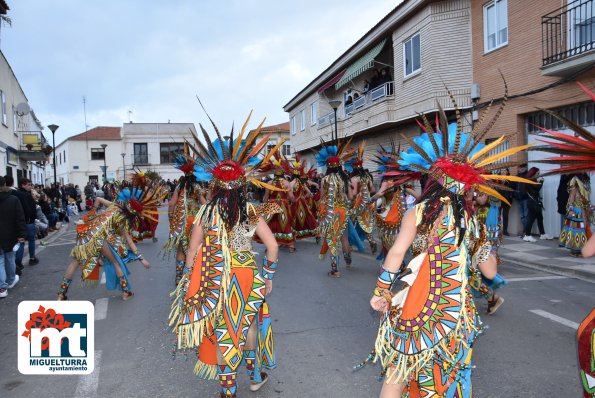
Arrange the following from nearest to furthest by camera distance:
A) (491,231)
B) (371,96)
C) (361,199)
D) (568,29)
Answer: (491,231), (361,199), (568,29), (371,96)

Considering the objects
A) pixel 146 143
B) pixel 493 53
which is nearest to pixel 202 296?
pixel 493 53

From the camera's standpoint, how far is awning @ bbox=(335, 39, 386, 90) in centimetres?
1861

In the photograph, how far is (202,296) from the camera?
3.43 m

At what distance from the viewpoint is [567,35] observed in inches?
429

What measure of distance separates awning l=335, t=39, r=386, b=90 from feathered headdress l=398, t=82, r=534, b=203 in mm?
16237

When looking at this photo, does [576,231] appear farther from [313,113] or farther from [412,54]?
[313,113]

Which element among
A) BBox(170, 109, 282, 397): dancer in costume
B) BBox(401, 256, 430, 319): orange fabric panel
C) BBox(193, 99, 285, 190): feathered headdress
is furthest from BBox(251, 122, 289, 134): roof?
BBox(401, 256, 430, 319): orange fabric panel

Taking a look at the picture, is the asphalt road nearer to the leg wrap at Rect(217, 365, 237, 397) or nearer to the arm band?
the leg wrap at Rect(217, 365, 237, 397)

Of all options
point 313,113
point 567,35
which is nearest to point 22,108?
point 313,113

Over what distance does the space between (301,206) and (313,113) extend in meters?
19.1

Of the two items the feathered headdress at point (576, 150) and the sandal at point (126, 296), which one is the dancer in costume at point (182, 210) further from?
the feathered headdress at point (576, 150)

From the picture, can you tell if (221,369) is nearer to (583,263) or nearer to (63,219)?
(583,263)
